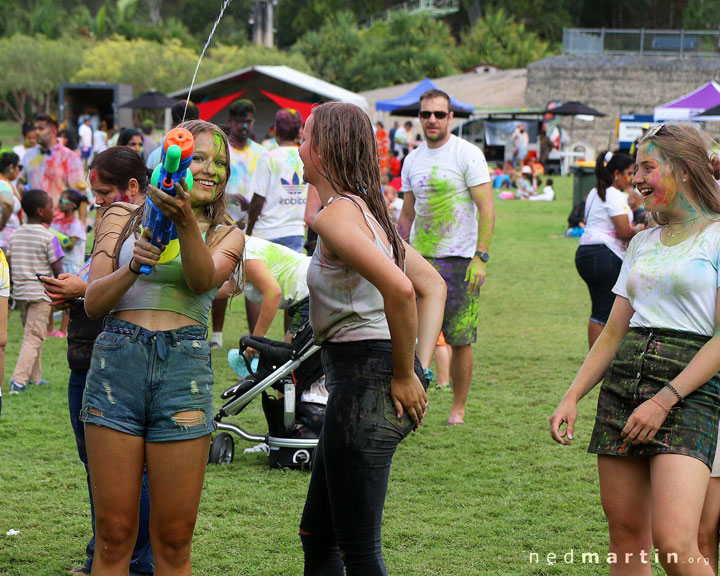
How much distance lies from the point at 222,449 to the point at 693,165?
11.3 ft

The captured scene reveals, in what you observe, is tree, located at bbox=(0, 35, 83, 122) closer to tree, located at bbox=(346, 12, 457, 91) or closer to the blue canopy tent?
tree, located at bbox=(346, 12, 457, 91)

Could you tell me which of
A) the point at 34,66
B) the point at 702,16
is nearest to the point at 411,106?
the point at 34,66

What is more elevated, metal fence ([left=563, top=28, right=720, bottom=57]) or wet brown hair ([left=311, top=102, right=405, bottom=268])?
metal fence ([left=563, top=28, right=720, bottom=57])

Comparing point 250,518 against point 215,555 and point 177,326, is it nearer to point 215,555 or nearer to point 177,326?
point 215,555

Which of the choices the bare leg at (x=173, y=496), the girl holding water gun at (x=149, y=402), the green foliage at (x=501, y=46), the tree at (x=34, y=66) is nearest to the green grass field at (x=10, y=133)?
the tree at (x=34, y=66)

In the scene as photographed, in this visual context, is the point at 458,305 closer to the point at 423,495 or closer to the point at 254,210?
the point at 423,495

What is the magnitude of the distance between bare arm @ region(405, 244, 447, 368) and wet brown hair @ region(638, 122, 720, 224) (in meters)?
0.91

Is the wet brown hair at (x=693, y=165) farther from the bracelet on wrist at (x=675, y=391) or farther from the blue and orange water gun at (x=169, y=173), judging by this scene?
the blue and orange water gun at (x=169, y=173)

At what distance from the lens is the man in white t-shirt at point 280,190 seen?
26.0 ft

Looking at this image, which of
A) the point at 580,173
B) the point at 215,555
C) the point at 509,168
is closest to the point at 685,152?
the point at 215,555

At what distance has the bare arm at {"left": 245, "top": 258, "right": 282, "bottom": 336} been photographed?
5.46m

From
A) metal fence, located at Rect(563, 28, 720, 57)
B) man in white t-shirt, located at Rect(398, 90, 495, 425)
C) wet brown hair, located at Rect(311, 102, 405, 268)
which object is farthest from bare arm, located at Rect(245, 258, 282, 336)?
metal fence, located at Rect(563, 28, 720, 57)

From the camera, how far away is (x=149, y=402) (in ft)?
9.94

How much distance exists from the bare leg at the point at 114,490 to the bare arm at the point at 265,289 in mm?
2436
